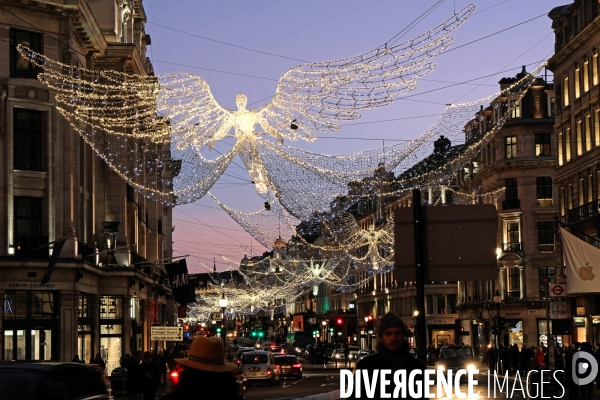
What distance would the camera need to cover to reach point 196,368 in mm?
6953

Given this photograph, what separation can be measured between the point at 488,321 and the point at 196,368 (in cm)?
8272

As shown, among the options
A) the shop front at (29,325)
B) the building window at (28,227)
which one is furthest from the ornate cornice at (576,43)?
the shop front at (29,325)

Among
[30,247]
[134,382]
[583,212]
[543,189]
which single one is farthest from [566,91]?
[134,382]

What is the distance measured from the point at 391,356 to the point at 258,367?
130ft

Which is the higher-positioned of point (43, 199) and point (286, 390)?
point (43, 199)

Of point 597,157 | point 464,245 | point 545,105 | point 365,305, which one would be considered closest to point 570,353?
point 597,157

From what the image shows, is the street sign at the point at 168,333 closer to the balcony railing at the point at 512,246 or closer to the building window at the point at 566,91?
the building window at the point at 566,91

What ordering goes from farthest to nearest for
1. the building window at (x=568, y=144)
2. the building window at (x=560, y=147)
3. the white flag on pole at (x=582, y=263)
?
the building window at (x=560, y=147), the building window at (x=568, y=144), the white flag on pole at (x=582, y=263)

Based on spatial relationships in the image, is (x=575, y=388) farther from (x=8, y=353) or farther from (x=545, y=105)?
(x=545, y=105)

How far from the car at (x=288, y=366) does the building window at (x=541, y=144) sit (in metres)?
35.5

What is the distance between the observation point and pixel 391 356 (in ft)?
26.0

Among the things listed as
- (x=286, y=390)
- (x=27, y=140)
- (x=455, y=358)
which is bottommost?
(x=286, y=390)

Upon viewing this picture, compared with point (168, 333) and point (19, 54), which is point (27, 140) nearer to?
point (19, 54)

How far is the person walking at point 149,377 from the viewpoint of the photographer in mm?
27714
